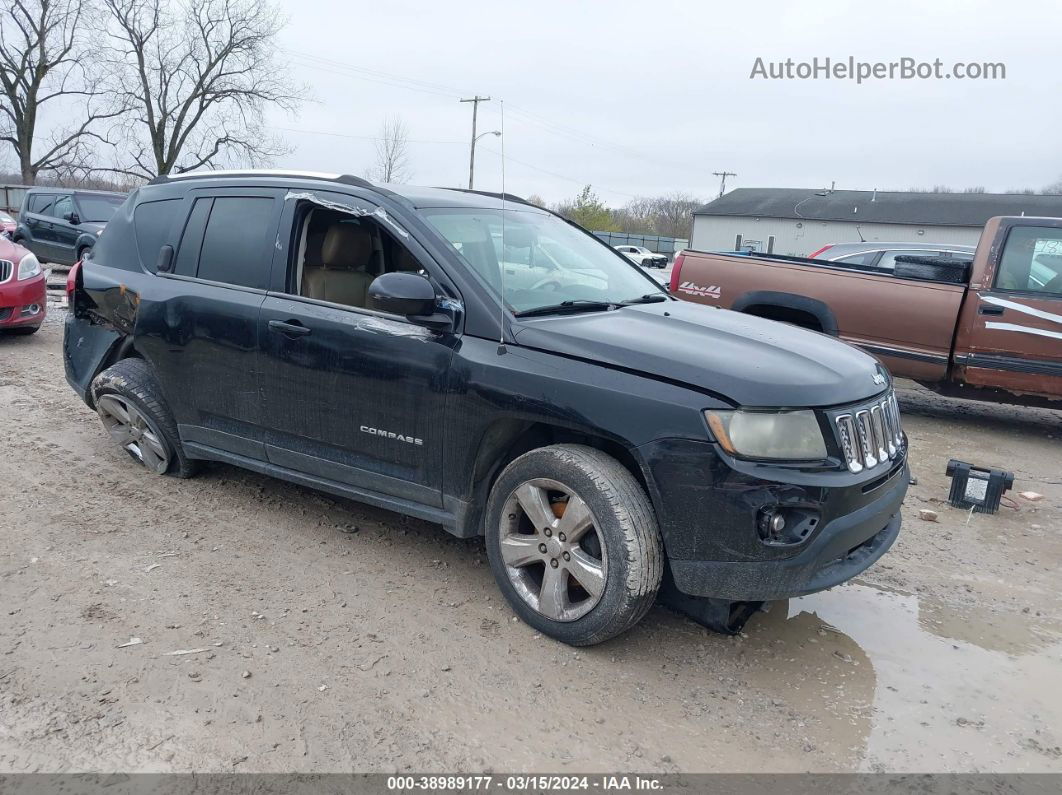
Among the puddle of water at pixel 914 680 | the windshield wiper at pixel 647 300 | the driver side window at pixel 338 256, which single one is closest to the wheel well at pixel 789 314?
the windshield wiper at pixel 647 300

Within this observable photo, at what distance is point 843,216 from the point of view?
2064 inches

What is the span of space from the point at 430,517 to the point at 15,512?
7.90 feet

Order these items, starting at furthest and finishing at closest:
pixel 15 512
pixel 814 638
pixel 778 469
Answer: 1. pixel 15 512
2. pixel 814 638
3. pixel 778 469

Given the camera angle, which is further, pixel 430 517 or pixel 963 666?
pixel 430 517

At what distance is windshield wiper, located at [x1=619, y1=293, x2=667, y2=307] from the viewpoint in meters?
3.95

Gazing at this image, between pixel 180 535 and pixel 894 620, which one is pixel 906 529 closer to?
pixel 894 620

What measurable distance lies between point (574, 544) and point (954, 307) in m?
5.40

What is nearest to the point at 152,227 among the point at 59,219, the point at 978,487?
the point at 978,487

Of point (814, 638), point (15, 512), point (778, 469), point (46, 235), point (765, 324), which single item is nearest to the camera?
point (778, 469)

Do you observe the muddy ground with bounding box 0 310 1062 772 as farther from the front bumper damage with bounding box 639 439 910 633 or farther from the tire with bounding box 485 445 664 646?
the front bumper damage with bounding box 639 439 910 633

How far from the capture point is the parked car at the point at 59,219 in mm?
15258

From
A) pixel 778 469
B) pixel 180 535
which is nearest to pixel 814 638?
pixel 778 469

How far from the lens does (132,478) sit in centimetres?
486

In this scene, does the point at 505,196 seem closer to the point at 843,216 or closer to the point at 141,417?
the point at 141,417
